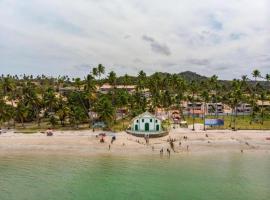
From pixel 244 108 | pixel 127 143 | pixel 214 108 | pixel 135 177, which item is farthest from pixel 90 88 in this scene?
pixel 244 108

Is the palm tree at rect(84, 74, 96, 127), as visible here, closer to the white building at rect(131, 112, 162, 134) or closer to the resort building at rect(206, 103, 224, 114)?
the white building at rect(131, 112, 162, 134)

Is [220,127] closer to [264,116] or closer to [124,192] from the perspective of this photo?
[264,116]

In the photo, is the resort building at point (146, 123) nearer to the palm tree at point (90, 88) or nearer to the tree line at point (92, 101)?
the tree line at point (92, 101)

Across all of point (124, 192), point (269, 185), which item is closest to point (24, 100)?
point (124, 192)

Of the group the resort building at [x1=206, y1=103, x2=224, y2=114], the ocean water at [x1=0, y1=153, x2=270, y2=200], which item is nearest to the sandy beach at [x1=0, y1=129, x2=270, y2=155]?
the ocean water at [x1=0, y1=153, x2=270, y2=200]

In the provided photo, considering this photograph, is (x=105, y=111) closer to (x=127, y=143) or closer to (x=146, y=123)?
(x=146, y=123)

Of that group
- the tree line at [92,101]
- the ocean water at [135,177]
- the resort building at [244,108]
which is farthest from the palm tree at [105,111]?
the resort building at [244,108]
